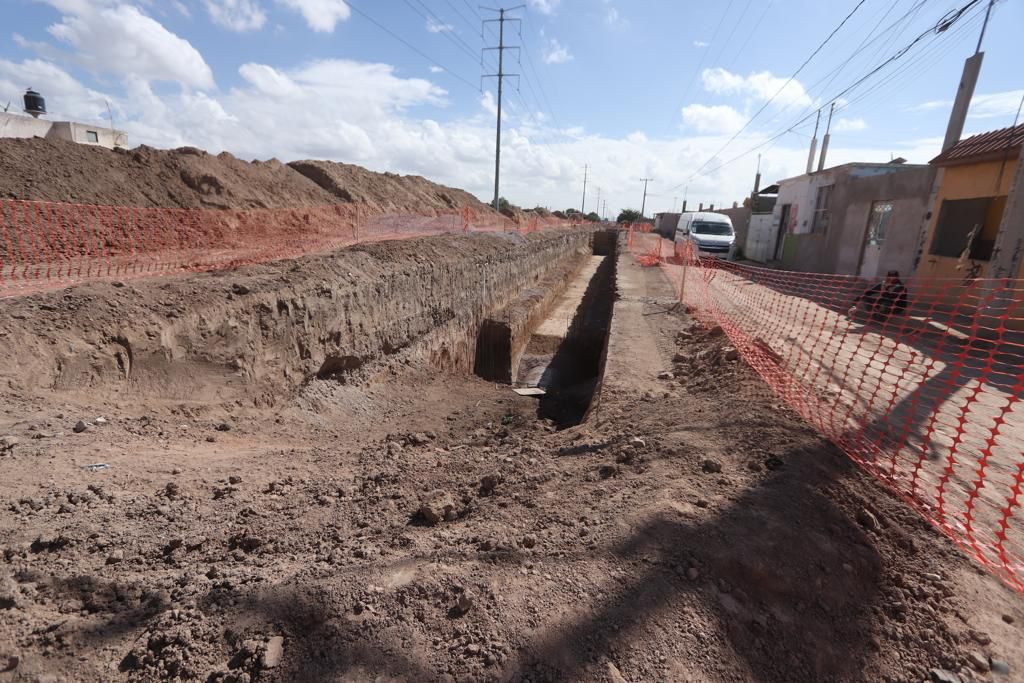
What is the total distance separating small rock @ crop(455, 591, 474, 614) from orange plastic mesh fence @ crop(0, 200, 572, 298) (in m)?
6.61

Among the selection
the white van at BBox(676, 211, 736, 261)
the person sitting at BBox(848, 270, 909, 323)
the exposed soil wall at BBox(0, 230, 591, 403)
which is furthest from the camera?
the white van at BBox(676, 211, 736, 261)

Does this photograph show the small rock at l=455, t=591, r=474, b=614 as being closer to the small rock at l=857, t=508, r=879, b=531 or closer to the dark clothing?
the small rock at l=857, t=508, r=879, b=531

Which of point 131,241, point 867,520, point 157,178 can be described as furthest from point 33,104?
point 867,520

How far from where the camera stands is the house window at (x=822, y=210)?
58.4ft

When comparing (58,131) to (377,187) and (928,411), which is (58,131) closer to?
(377,187)

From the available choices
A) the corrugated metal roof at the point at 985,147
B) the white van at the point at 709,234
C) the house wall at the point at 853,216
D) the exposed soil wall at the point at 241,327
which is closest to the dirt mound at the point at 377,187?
the white van at the point at 709,234

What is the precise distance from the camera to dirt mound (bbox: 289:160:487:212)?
26.6m

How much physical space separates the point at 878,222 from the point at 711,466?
1591cm

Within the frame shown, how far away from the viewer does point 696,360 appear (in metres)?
6.61

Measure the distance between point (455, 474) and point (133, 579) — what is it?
1958 millimetres

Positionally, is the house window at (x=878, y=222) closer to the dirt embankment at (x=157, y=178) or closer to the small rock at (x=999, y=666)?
the small rock at (x=999, y=666)

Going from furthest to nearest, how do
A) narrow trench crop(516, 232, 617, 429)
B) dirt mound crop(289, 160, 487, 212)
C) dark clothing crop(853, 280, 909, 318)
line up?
dirt mound crop(289, 160, 487, 212)
narrow trench crop(516, 232, 617, 429)
dark clothing crop(853, 280, 909, 318)

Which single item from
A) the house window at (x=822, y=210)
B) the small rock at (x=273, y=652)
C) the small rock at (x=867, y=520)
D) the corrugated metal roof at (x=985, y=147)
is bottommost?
the small rock at (x=273, y=652)

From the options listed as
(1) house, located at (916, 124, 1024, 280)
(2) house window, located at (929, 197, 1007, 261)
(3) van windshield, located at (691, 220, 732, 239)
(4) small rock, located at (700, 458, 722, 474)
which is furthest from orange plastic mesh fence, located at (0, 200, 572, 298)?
(2) house window, located at (929, 197, 1007, 261)
